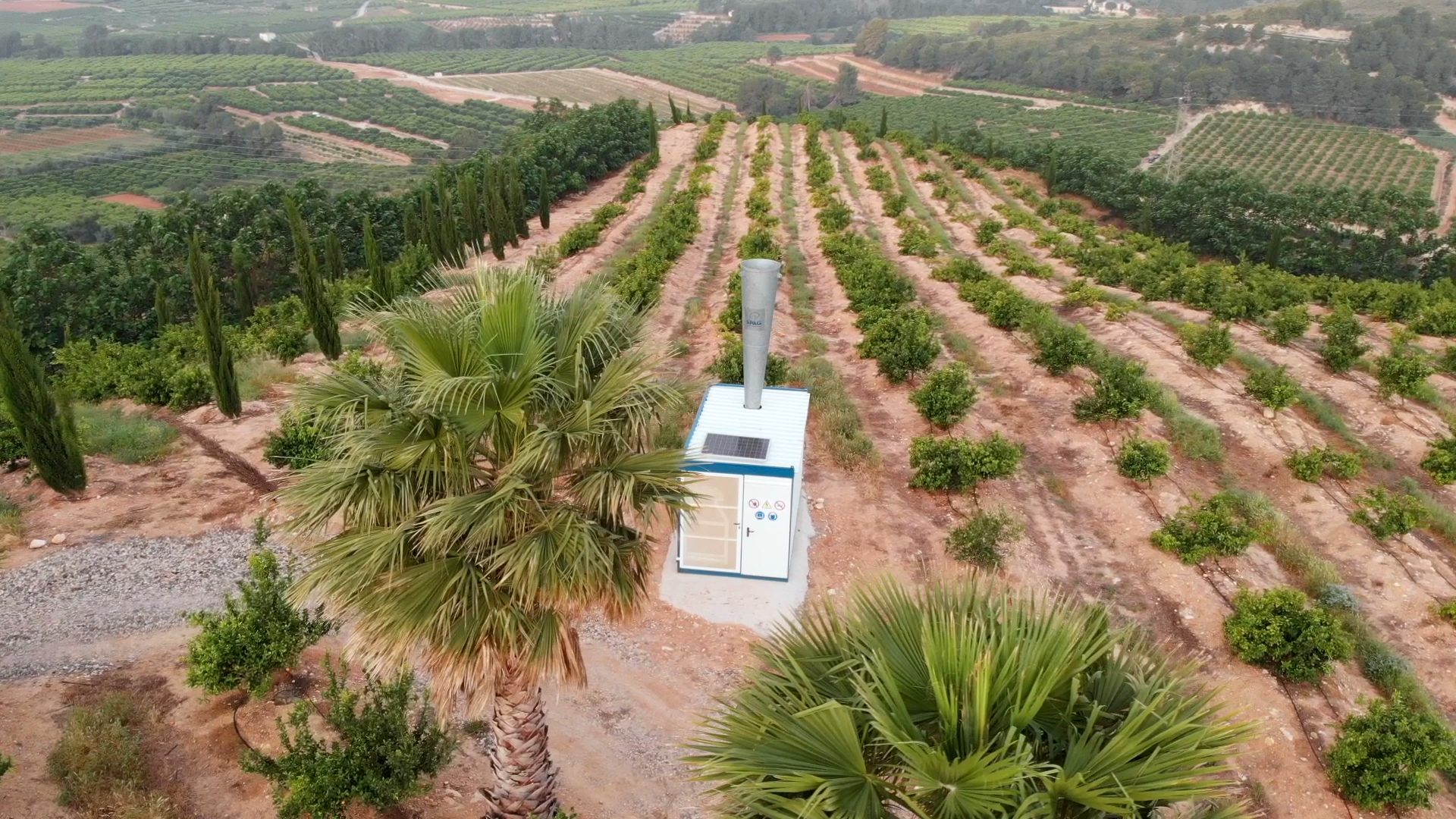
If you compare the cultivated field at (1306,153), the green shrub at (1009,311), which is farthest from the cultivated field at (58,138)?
the cultivated field at (1306,153)

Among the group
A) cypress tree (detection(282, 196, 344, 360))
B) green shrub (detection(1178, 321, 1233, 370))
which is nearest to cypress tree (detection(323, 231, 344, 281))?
cypress tree (detection(282, 196, 344, 360))

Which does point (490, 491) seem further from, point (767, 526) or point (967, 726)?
point (767, 526)

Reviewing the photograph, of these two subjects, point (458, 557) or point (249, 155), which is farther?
point (249, 155)

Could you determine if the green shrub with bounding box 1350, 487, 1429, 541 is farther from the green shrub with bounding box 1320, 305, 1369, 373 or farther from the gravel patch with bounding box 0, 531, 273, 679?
the gravel patch with bounding box 0, 531, 273, 679

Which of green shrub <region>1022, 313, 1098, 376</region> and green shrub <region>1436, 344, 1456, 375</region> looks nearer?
green shrub <region>1022, 313, 1098, 376</region>

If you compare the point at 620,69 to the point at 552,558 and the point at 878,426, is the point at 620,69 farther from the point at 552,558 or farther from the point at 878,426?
the point at 552,558

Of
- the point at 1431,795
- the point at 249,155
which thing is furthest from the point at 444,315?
the point at 249,155
